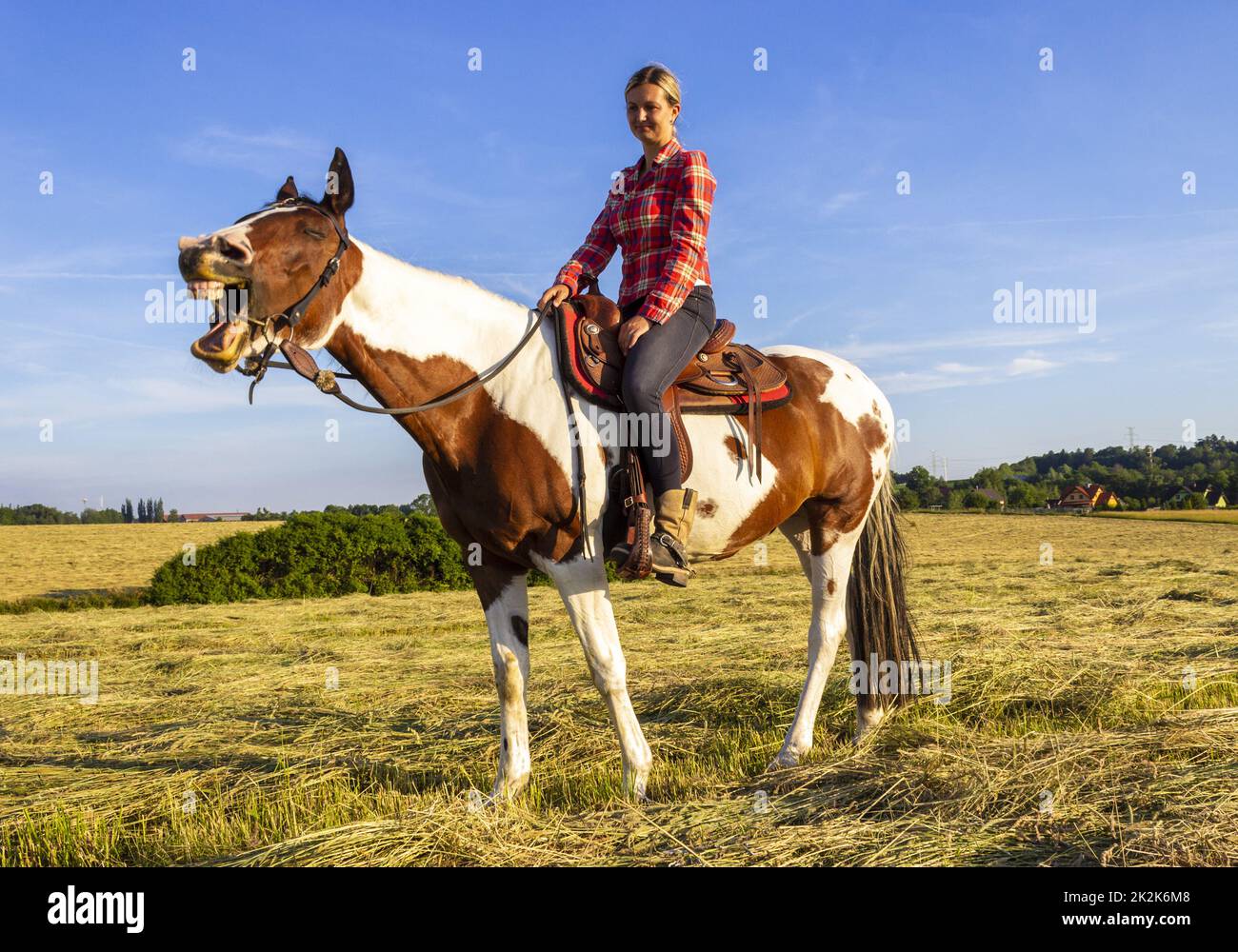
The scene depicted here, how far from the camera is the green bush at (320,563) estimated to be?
674 inches

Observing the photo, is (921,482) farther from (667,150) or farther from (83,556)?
(667,150)

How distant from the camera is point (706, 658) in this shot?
26.4ft

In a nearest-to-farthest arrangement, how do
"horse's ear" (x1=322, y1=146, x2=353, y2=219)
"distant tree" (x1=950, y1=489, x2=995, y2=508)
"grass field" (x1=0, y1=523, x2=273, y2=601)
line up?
"horse's ear" (x1=322, y1=146, x2=353, y2=219)
"grass field" (x1=0, y1=523, x2=273, y2=601)
"distant tree" (x1=950, y1=489, x2=995, y2=508)

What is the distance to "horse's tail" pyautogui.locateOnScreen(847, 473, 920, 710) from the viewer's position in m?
4.99

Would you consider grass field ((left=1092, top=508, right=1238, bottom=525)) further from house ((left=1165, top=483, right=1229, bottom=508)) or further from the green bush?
the green bush

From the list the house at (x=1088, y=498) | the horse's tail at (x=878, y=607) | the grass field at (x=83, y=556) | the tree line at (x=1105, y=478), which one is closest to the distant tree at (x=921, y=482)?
the tree line at (x=1105, y=478)

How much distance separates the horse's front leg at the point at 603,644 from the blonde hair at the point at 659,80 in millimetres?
2207

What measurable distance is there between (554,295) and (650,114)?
962mm

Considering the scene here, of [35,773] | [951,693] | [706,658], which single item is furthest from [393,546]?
[951,693]

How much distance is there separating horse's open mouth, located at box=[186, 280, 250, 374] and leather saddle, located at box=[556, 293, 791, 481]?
1307mm

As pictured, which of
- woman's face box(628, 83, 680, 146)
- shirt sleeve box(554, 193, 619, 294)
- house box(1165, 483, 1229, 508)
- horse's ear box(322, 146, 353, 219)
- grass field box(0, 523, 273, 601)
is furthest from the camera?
house box(1165, 483, 1229, 508)

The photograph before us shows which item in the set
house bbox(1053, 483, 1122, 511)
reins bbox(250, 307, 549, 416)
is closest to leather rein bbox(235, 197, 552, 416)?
reins bbox(250, 307, 549, 416)

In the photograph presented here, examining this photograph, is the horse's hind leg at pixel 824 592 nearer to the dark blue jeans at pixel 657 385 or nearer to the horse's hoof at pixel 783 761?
the horse's hoof at pixel 783 761

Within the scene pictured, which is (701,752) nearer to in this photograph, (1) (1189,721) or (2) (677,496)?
(2) (677,496)
